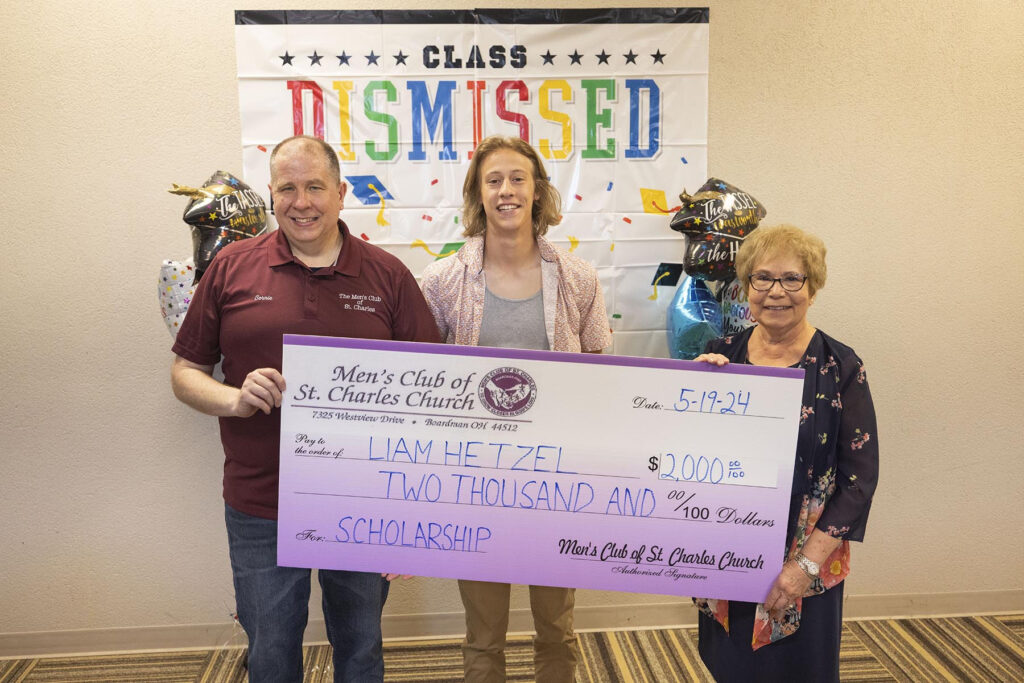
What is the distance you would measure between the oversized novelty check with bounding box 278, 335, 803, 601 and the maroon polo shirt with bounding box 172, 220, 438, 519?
0.07 m

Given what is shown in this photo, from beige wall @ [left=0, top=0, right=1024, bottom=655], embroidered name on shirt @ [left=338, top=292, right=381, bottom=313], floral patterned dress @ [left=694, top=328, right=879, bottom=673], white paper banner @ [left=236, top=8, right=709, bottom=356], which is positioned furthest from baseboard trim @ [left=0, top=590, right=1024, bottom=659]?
embroidered name on shirt @ [left=338, top=292, right=381, bottom=313]

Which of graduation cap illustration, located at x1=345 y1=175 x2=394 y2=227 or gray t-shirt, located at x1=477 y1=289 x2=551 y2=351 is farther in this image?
graduation cap illustration, located at x1=345 y1=175 x2=394 y2=227

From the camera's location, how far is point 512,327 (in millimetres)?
1863

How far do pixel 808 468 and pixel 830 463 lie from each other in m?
0.05

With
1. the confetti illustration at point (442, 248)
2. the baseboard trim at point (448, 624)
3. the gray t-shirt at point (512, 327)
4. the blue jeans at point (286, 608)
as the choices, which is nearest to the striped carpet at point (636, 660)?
the baseboard trim at point (448, 624)

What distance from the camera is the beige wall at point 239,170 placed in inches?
95.6

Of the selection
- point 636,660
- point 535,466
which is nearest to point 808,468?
point 535,466

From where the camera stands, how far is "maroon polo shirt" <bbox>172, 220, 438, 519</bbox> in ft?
5.35

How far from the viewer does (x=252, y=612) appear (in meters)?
1.73

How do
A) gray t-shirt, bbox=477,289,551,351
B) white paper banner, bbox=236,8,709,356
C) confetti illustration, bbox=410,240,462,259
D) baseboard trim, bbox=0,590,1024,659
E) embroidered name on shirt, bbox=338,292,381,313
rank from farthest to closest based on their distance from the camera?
baseboard trim, bbox=0,590,1024,659 → confetti illustration, bbox=410,240,462,259 → white paper banner, bbox=236,8,709,356 → gray t-shirt, bbox=477,289,551,351 → embroidered name on shirt, bbox=338,292,381,313

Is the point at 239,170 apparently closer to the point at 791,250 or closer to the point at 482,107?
the point at 482,107

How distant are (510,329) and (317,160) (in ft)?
2.04

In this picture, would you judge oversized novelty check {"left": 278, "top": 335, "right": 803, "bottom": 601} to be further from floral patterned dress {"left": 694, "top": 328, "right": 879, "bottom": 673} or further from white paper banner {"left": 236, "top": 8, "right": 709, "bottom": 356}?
white paper banner {"left": 236, "top": 8, "right": 709, "bottom": 356}

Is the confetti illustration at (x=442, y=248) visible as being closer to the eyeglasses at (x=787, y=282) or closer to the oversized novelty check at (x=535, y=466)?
the oversized novelty check at (x=535, y=466)
